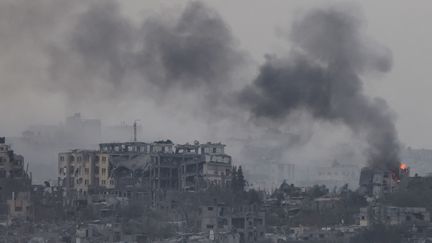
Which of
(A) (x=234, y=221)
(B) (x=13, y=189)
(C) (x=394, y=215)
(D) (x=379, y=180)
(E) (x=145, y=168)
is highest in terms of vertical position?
(E) (x=145, y=168)

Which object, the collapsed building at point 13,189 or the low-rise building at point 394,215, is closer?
the low-rise building at point 394,215

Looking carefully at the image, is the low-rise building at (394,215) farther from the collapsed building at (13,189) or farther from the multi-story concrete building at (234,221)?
the collapsed building at (13,189)

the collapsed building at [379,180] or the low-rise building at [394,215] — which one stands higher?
the collapsed building at [379,180]

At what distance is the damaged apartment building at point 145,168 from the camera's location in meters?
105

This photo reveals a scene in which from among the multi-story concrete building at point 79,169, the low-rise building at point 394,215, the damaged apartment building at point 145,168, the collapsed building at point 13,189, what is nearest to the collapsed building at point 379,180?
the low-rise building at point 394,215

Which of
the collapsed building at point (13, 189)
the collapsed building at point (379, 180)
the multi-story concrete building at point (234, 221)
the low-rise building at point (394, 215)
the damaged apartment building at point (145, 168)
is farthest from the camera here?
the damaged apartment building at point (145, 168)

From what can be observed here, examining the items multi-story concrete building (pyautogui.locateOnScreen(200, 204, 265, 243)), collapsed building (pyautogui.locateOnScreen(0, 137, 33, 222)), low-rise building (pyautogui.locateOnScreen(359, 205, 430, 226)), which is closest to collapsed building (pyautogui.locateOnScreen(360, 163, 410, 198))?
low-rise building (pyautogui.locateOnScreen(359, 205, 430, 226))

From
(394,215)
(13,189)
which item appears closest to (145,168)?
(13,189)

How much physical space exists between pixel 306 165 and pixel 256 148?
12.5m

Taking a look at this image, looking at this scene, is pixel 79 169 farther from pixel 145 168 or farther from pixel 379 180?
pixel 379 180

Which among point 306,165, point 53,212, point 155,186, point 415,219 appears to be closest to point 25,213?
point 53,212

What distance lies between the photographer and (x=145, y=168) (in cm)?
10488

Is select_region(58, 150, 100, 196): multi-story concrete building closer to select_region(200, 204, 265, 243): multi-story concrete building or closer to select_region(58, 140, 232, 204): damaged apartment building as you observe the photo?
select_region(58, 140, 232, 204): damaged apartment building

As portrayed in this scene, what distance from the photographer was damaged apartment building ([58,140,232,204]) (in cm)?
10469
